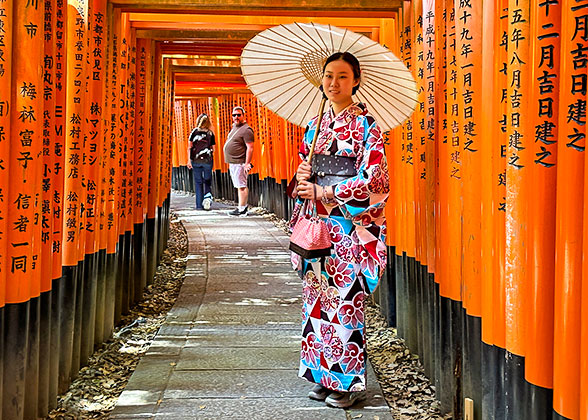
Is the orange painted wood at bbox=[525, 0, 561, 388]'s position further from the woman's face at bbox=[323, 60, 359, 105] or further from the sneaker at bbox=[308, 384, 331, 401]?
the sneaker at bbox=[308, 384, 331, 401]

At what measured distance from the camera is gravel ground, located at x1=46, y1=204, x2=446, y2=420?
3932mm

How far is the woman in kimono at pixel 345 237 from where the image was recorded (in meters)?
3.67

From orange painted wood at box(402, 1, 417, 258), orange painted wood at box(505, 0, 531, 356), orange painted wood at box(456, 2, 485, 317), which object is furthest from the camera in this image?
orange painted wood at box(402, 1, 417, 258)

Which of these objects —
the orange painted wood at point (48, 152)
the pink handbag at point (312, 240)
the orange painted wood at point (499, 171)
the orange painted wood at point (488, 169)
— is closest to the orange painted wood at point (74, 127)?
the orange painted wood at point (48, 152)

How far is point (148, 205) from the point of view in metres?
7.73

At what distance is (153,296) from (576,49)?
569 centimetres

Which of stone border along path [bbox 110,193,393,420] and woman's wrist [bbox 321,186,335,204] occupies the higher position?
woman's wrist [bbox 321,186,335,204]

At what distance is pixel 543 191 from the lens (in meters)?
2.26

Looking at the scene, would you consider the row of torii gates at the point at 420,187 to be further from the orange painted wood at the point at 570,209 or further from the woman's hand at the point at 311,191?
the woman's hand at the point at 311,191

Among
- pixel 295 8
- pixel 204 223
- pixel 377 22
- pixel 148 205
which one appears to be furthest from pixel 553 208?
pixel 204 223

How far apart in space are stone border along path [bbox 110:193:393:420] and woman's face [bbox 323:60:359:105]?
65.8 inches

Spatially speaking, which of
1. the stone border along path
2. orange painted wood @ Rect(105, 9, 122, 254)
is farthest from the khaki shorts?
orange painted wood @ Rect(105, 9, 122, 254)

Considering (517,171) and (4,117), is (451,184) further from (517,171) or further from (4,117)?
(4,117)

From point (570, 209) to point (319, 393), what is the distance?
7.13ft
